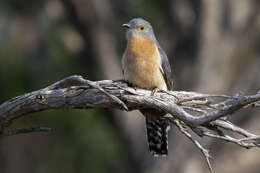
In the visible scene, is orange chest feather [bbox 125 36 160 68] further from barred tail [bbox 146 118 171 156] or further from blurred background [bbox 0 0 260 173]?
blurred background [bbox 0 0 260 173]

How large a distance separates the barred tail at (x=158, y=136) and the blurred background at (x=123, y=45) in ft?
17.5

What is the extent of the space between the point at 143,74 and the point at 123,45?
8.29m

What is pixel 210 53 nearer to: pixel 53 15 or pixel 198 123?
pixel 53 15

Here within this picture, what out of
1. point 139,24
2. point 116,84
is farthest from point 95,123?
point 116,84

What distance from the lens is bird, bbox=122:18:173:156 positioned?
628 cm

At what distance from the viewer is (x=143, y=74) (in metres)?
6.25

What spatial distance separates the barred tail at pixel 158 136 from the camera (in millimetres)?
6754

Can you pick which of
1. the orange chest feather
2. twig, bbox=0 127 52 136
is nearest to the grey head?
the orange chest feather

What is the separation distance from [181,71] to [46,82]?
3631 mm

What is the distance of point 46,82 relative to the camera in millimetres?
12906

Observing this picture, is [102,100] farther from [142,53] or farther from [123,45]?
[123,45]

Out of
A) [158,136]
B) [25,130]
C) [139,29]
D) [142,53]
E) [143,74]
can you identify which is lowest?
[158,136]

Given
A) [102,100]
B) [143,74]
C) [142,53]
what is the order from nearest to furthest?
[102,100] → [143,74] → [142,53]

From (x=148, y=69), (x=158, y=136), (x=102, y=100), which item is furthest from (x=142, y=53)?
(x=102, y=100)
